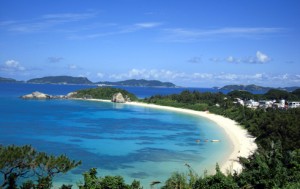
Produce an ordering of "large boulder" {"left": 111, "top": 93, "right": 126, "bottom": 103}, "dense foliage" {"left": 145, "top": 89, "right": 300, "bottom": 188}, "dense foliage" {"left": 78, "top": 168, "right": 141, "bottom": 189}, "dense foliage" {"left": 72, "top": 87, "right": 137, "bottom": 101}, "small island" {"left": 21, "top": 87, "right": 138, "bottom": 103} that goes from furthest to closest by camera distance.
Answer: "dense foliage" {"left": 72, "top": 87, "right": 137, "bottom": 101}, "small island" {"left": 21, "top": 87, "right": 138, "bottom": 103}, "large boulder" {"left": 111, "top": 93, "right": 126, "bottom": 103}, "dense foliage" {"left": 145, "top": 89, "right": 300, "bottom": 188}, "dense foliage" {"left": 78, "top": 168, "right": 141, "bottom": 189}

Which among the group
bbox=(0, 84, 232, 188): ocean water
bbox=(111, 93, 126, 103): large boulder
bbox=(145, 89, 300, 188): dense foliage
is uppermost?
bbox=(111, 93, 126, 103): large boulder

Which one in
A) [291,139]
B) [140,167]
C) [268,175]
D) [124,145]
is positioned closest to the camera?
[268,175]

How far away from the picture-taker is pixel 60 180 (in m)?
22.9

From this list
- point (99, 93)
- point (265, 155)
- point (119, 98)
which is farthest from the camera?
point (99, 93)

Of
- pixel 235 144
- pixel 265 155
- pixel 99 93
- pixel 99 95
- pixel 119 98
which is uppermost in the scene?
pixel 99 93

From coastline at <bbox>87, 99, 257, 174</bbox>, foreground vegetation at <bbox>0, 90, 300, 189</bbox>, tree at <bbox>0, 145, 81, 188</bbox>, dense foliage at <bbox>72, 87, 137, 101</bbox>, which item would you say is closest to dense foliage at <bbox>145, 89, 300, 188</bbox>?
foreground vegetation at <bbox>0, 90, 300, 189</bbox>

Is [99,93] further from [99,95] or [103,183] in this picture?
[103,183]

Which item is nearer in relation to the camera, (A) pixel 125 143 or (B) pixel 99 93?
(A) pixel 125 143

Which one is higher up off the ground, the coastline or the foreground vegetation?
the foreground vegetation

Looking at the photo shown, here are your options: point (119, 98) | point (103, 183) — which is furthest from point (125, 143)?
point (119, 98)

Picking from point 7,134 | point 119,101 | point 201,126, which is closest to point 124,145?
point 7,134

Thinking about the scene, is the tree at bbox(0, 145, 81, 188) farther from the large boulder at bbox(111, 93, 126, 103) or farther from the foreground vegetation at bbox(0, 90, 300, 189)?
the large boulder at bbox(111, 93, 126, 103)

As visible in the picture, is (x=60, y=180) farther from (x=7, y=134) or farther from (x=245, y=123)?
(x=245, y=123)

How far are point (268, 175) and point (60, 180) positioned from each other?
13344mm
